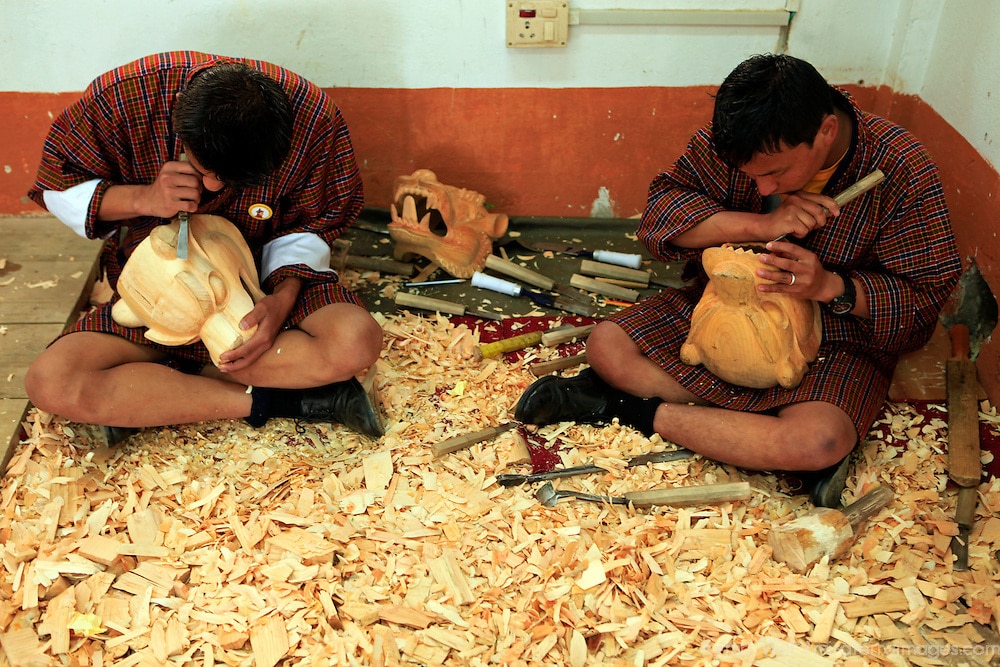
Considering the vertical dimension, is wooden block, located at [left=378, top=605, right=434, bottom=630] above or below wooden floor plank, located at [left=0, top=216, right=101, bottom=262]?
below

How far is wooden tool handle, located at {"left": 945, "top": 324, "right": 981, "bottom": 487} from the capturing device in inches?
84.5

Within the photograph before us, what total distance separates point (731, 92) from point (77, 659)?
72.5 inches

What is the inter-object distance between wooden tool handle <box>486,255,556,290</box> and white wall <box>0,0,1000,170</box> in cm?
62

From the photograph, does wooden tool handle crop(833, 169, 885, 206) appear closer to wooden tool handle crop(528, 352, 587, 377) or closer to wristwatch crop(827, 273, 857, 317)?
wristwatch crop(827, 273, 857, 317)

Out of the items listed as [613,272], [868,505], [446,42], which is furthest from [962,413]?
[446,42]

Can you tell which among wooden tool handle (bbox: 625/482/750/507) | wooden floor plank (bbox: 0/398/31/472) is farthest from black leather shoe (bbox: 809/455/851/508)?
wooden floor plank (bbox: 0/398/31/472)

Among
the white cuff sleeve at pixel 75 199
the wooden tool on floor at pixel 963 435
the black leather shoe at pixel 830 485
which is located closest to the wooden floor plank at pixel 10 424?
the white cuff sleeve at pixel 75 199

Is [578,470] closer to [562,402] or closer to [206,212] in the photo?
[562,402]

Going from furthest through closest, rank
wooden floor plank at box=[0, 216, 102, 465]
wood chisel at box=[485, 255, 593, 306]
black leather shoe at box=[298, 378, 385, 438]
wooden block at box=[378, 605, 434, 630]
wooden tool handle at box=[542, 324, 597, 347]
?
wood chisel at box=[485, 255, 593, 306]
wooden tool handle at box=[542, 324, 597, 347]
wooden floor plank at box=[0, 216, 102, 465]
black leather shoe at box=[298, 378, 385, 438]
wooden block at box=[378, 605, 434, 630]

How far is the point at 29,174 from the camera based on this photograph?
306 cm

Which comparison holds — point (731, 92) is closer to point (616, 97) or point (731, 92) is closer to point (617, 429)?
point (617, 429)

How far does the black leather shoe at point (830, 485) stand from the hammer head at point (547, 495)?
0.65 meters

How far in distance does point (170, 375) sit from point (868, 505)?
70.5 inches

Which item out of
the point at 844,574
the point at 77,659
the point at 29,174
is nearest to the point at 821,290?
the point at 844,574
